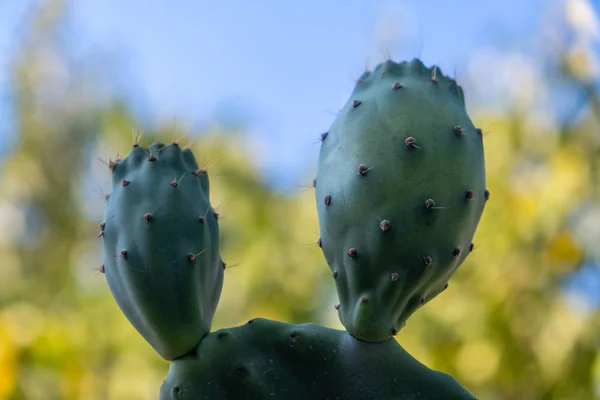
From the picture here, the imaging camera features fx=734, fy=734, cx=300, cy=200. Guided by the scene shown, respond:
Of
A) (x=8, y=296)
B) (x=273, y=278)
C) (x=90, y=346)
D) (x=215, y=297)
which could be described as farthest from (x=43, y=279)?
(x=215, y=297)

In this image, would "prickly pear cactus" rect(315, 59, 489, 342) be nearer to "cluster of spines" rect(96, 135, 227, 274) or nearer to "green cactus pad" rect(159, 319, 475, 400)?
"green cactus pad" rect(159, 319, 475, 400)

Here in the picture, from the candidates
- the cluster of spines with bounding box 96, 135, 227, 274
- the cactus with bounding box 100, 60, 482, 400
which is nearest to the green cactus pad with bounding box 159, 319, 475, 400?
the cactus with bounding box 100, 60, 482, 400

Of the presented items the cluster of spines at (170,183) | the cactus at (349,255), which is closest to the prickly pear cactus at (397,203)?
the cactus at (349,255)

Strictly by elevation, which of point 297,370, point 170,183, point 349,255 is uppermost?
point 170,183

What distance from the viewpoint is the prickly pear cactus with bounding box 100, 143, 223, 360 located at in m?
1.45

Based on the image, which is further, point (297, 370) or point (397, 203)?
point (297, 370)

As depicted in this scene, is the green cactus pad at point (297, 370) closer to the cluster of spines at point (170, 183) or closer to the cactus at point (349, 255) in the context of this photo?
the cactus at point (349, 255)

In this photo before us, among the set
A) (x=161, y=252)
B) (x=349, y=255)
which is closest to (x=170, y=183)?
(x=161, y=252)

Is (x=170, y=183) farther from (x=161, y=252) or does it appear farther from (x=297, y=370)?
(x=297, y=370)

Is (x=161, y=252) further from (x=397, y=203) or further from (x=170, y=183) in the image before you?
(x=397, y=203)

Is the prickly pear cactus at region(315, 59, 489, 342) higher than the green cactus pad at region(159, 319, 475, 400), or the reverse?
the prickly pear cactus at region(315, 59, 489, 342)

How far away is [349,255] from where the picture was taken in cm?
143

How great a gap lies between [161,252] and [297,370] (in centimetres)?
37

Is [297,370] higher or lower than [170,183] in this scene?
lower
